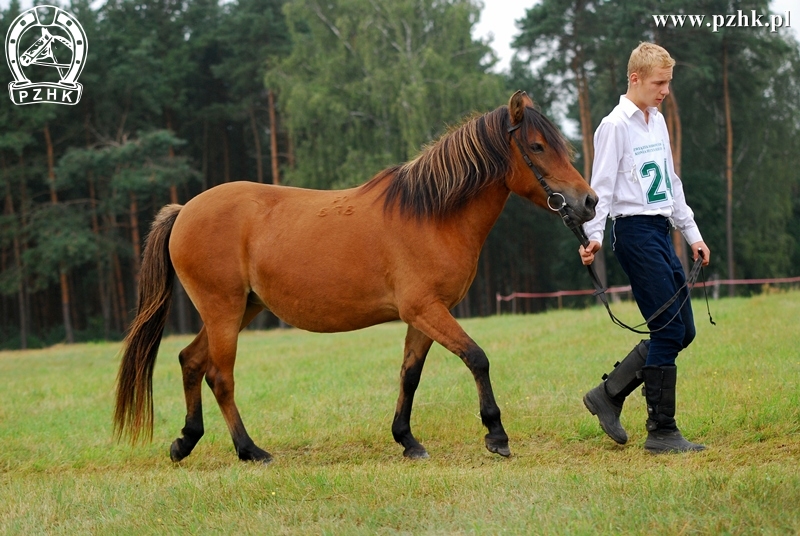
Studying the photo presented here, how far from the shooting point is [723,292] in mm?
43031

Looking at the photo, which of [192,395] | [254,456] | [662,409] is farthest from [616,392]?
[192,395]

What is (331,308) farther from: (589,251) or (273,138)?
(273,138)

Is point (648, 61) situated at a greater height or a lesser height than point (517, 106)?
greater

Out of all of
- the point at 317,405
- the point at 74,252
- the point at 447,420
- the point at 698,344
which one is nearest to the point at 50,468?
the point at 317,405

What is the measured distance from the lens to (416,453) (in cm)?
648

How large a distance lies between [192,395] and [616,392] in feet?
11.4

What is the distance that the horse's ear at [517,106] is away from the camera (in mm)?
5977

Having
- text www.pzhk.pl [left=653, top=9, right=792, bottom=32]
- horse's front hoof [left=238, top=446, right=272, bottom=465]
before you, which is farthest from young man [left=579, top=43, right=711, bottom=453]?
text www.pzhk.pl [left=653, top=9, right=792, bottom=32]

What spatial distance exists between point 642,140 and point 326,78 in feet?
107

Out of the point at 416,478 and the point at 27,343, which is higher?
the point at 416,478

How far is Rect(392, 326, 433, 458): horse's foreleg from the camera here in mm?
6547

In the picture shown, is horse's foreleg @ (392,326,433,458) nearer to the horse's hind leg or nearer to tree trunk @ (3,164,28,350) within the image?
the horse's hind leg

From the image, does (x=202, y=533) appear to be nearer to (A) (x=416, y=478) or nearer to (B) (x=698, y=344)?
(A) (x=416, y=478)

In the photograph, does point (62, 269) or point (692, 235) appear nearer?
point (692, 235)
